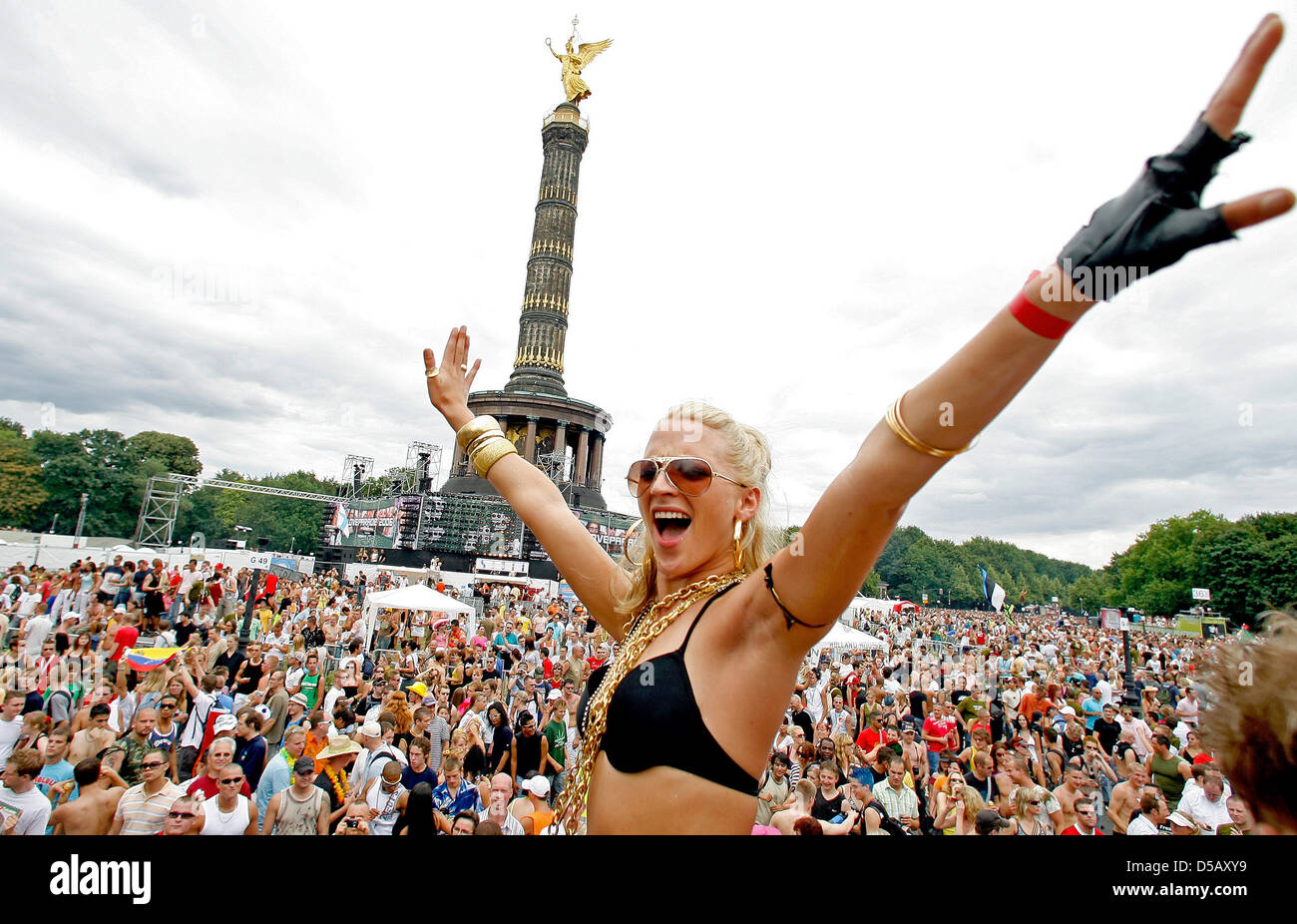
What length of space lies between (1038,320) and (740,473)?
989 mm

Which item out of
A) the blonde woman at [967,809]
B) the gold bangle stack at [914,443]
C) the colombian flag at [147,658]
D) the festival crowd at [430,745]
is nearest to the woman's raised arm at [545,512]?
the festival crowd at [430,745]

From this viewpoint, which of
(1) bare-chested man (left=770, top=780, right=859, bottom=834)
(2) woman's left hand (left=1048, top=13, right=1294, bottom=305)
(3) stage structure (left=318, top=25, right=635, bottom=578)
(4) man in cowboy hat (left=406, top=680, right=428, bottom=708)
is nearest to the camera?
(2) woman's left hand (left=1048, top=13, right=1294, bottom=305)

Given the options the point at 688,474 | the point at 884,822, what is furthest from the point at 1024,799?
the point at 688,474

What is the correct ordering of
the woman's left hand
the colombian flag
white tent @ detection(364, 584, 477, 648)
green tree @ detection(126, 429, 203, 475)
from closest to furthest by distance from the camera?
the woman's left hand, the colombian flag, white tent @ detection(364, 584, 477, 648), green tree @ detection(126, 429, 203, 475)

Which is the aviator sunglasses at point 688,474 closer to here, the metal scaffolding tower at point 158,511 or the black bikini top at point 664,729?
the black bikini top at point 664,729

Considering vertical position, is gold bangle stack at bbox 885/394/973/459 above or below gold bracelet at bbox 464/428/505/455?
below

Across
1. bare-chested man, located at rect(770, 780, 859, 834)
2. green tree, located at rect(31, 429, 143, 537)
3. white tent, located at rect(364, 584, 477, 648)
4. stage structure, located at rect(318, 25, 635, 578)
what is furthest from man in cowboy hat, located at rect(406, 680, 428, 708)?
green tree, located at rect(31, 429, 143, 537)

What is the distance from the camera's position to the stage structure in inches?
1527

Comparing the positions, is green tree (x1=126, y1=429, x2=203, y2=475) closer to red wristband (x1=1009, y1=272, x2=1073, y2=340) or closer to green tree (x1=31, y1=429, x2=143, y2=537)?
green tree (x1=31, y1=429, x2=143, y2=537)

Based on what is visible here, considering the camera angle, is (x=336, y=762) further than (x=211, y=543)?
No
